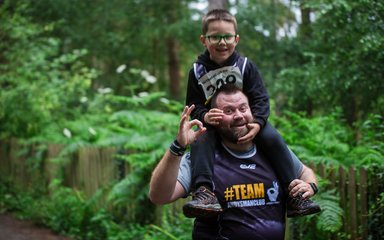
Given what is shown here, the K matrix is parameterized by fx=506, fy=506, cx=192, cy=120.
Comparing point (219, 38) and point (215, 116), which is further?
point (219, 38)

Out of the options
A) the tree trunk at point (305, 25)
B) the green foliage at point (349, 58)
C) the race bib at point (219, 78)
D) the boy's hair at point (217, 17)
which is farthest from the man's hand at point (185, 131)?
the tree trunk at point (305, 25)

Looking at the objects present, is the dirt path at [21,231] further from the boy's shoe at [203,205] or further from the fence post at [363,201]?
the boy's shoe at [203,205]

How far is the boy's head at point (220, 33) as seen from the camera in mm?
3488

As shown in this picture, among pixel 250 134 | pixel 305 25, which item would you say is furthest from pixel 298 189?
pixel 305 25

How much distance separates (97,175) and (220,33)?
711 centimetres

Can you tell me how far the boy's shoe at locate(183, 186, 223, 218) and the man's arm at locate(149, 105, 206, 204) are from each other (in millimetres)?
141

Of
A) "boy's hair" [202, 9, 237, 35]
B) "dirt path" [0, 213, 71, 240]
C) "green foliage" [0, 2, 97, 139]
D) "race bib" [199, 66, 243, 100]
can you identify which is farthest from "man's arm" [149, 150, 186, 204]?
"green foliage" [0, 2, 97, 139]

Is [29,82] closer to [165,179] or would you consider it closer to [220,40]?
[220,40]

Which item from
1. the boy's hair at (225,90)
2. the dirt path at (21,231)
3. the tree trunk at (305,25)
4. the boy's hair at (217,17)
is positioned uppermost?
the tree trunk at (305,25)

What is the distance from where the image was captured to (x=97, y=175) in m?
10.1

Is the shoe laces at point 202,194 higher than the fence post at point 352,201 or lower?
higher

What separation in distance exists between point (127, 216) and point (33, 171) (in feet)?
13.8

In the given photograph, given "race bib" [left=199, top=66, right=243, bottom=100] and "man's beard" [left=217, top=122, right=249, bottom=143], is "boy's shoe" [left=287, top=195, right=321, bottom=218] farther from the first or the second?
"race bib" [left=199, top=66, right=243, bottom=100]

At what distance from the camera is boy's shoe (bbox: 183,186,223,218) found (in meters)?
3.06
